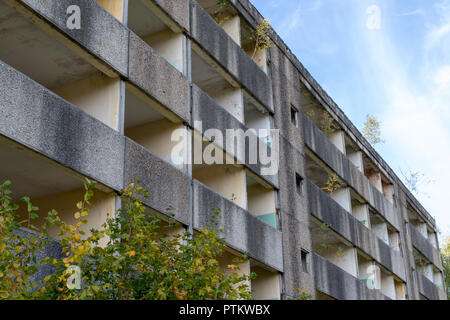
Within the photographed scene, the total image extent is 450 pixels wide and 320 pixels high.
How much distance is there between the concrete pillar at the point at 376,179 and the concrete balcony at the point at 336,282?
6319 mm

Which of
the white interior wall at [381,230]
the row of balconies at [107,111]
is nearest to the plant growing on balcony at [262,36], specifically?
the row of balconies at [107,111]

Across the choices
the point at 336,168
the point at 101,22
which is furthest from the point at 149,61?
the point at 336,168

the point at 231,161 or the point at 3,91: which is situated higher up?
the point at 231,161

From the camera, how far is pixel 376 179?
27.5 meters

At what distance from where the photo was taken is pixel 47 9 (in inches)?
428

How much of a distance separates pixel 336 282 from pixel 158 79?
9.32 meters

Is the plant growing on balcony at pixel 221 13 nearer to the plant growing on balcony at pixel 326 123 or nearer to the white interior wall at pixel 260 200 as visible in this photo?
the white interior wall at pixel 260 200

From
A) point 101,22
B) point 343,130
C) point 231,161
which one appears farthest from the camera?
point 343,130

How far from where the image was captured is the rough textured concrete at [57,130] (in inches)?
382

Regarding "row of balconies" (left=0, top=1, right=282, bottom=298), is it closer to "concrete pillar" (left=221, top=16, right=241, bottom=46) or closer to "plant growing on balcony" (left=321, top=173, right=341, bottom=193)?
"concrete pillar" (left=221, top=16, right=241, bottom=46)

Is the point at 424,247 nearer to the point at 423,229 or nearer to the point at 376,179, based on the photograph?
the point at 423,229
